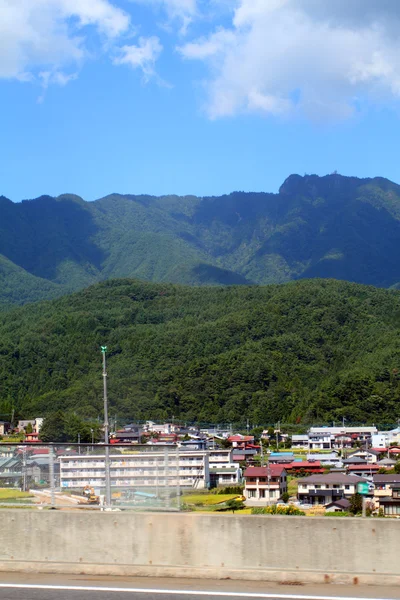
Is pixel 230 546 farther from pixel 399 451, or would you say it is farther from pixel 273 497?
pixel 399 451

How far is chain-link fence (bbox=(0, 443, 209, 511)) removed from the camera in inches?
465

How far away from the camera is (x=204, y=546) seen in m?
11.3

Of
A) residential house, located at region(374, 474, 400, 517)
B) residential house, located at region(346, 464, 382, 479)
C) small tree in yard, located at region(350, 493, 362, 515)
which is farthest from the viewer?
residential house, located at region(346, 464, 382, 479)

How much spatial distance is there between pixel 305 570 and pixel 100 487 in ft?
9.56

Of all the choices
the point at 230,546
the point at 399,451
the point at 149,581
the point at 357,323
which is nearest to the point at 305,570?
the point at 230,546

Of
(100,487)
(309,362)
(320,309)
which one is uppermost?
(320,309)

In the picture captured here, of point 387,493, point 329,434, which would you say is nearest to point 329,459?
point 329,434

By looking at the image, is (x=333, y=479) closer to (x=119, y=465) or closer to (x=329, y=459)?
(x=329, y=459)

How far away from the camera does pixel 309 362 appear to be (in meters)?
149

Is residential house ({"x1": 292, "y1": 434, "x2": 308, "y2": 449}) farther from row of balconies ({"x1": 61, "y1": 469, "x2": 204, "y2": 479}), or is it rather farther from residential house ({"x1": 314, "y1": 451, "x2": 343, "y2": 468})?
row of balconies ({"x1": 61, "y1": 469, "x2": 204, "y2": 479})

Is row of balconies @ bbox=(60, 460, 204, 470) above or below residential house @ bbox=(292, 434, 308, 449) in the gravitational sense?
above

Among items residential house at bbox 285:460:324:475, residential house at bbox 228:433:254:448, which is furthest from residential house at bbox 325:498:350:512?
residential house at bbox 228:433:254:448

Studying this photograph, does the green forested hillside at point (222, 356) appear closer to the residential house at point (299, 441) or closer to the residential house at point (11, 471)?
the residential house at point (299, 441)

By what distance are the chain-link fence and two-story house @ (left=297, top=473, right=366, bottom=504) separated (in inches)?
1280
